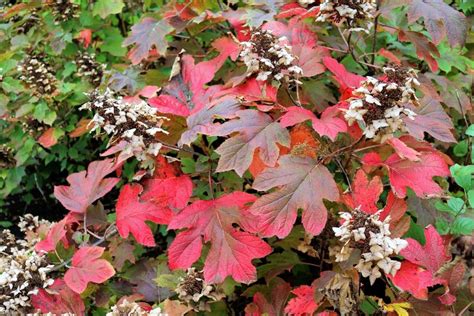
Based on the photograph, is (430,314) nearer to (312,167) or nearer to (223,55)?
(312,167)

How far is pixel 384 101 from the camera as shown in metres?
1.24

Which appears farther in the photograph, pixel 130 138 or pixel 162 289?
pixel 162 289

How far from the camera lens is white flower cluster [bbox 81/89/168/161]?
138 centimetres

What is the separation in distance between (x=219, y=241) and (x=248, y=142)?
28cm

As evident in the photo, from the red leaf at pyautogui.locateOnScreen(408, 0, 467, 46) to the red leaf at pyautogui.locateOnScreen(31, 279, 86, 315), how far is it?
1260 mm

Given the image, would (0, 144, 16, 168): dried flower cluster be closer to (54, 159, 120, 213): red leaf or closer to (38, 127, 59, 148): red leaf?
(38, 127, 59, 148): red leaf

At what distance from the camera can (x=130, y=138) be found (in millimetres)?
1418

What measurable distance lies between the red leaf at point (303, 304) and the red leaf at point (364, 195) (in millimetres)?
259

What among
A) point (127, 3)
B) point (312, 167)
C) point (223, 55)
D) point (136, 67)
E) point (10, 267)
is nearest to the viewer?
point (312, 167)

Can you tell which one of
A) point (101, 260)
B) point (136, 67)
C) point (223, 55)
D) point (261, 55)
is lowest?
point (101, 260)

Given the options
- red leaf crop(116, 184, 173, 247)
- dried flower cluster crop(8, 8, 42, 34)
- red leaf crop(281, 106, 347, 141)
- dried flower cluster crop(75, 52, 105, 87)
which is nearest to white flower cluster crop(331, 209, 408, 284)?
red leaf crop(281, 106, 347, 141)

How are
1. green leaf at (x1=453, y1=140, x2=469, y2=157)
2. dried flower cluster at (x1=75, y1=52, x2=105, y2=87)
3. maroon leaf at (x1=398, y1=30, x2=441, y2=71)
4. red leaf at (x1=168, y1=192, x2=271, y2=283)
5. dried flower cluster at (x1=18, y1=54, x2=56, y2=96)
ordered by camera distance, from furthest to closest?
dried flower cluster at (x1=75, y1=52, x2=105, y2=87), dried flower cluster at (x1=18, y1=54, x2=56, y2=96), green leaf at (x1=453, y1=140, x2=469, y2=157), maroon leaf at (x1=398, y1=30, x2=441, y2=71), red leaf at (x1=168, y1=192, x2=271, y2=283)

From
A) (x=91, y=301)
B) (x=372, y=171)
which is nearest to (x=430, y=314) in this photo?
(x=372, y=171)

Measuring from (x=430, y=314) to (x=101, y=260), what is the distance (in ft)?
2.98
